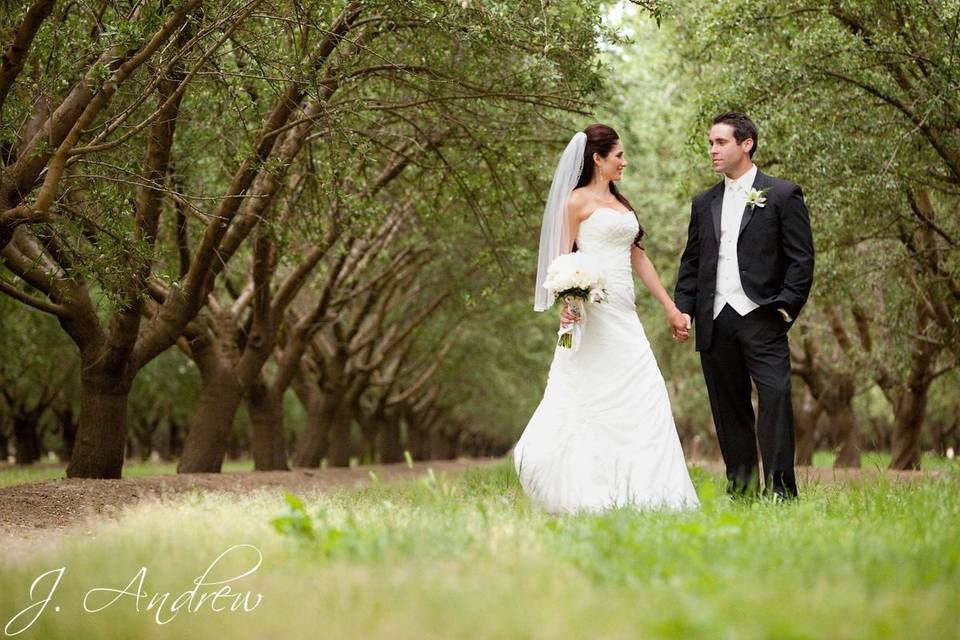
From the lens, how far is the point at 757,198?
7004 mm

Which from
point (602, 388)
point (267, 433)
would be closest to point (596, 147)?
point (602, 388)

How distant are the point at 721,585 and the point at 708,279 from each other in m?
4.03

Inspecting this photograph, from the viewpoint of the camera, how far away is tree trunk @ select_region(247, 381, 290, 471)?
19125 mm

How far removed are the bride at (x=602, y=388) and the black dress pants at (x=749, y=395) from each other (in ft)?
1.11

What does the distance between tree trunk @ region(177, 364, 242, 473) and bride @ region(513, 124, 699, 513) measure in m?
8.80

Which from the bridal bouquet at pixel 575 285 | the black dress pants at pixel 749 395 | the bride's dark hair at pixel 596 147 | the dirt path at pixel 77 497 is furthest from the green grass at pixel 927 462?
the bride's dark hair at pixel 596 147

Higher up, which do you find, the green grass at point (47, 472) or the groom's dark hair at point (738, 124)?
the groom's dark hair at point (738, 124)

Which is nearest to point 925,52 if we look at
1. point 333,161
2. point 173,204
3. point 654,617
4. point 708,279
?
point 708,279

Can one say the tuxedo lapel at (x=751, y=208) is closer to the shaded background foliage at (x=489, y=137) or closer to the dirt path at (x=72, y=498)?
the shaded background foliage at (x=489, y=137)

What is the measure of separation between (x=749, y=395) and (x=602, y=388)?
43.5 inches

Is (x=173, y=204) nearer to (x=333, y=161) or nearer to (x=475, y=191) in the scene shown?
(x=333, y=161)

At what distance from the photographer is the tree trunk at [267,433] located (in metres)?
19.1

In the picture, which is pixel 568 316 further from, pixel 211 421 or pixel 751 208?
pixel 211 421

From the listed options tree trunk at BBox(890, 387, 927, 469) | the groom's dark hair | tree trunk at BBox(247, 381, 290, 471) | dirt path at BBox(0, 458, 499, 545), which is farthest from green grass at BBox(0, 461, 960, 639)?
tree trunk at BBox(890, 387, 927, 469)
